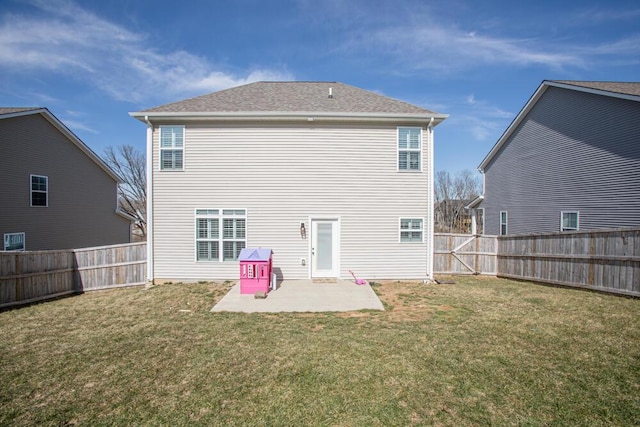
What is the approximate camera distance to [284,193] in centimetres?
1021

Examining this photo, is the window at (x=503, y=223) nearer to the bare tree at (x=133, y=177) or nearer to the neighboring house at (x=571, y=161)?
the neighboring house at (x=571, y=161)

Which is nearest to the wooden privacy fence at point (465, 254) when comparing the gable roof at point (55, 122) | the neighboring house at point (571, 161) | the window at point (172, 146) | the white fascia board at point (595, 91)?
the neighboring house at point (571, 161)

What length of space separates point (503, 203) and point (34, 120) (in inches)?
937

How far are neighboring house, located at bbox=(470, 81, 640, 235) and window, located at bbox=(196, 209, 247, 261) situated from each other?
13393 mm

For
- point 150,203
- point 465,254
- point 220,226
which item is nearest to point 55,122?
point 150,203

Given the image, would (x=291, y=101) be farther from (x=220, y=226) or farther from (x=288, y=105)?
(x=220, y=226)

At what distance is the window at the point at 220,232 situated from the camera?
10.2 m

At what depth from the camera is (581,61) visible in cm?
1529

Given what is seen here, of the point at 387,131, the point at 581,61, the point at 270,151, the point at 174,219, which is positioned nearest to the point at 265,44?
the point at 270,151

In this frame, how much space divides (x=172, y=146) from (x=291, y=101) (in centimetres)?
451

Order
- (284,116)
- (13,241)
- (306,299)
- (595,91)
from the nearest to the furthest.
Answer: (306,299) < (284,116) < (595,91) < (13,241)

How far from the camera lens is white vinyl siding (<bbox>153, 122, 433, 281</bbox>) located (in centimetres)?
1017

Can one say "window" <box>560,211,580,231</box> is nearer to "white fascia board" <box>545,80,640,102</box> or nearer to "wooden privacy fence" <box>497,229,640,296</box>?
"wooden privacy fence" <box>497,229,640,296</box>

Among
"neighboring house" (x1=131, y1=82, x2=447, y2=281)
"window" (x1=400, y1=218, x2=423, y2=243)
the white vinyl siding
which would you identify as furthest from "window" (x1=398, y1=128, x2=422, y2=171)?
"window" (x1=400, y1=218, x2=423, y2=243)
